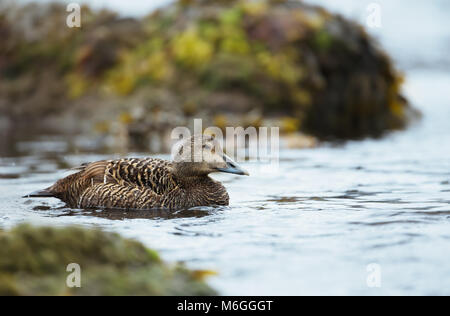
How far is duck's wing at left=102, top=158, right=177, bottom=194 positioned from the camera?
25.7 ft

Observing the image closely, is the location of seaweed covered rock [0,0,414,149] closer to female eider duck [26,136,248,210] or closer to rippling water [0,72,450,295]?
rippling water [0,72,450,295]

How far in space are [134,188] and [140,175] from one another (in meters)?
0.16

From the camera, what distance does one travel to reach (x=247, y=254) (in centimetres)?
581

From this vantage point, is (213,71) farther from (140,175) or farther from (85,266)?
(85,266)

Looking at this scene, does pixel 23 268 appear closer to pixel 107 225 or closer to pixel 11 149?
pixel 107 225

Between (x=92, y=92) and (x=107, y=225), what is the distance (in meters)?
12.8

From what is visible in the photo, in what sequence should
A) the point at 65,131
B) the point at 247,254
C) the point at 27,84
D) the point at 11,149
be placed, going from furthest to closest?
1. the point at 27,84
2. the point at 65,131
3. the point at 11,149
4. the point at 247,254

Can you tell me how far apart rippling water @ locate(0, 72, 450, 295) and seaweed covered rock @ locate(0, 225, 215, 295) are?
424 millimetres

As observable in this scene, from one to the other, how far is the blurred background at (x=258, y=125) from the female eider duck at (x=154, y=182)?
248 mm

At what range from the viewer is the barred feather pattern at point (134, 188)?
7777 millimetres
